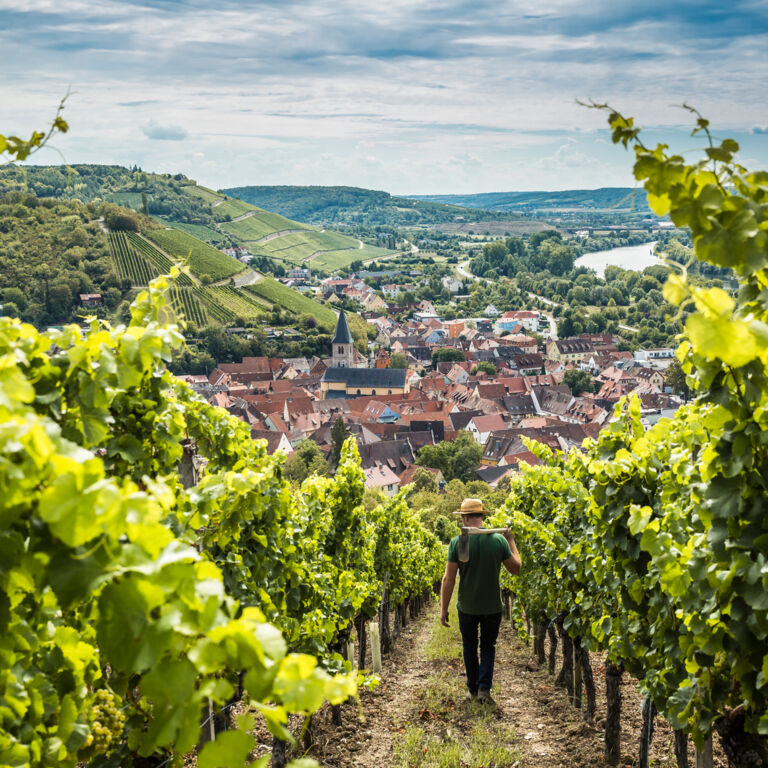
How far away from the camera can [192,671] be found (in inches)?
60.2

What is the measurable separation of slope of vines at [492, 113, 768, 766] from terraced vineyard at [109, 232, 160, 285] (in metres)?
105

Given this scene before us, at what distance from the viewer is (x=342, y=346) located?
95688 millimetres

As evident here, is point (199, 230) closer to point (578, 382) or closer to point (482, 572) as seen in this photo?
point (578, 382)

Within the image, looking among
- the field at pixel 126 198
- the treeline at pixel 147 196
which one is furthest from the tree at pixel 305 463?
the field at pixel 126 198

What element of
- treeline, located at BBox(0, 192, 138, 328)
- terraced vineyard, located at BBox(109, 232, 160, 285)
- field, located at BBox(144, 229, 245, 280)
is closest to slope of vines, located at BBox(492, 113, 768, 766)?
treeline, located at BBox(0, 192, 138, 328)

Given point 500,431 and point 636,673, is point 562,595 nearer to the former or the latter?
point 636,673

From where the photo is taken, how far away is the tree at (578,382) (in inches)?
3553

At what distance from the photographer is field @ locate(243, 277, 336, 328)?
382 ft

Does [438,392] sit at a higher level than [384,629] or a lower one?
lower

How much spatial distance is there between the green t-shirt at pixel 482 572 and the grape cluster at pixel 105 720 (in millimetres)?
3664

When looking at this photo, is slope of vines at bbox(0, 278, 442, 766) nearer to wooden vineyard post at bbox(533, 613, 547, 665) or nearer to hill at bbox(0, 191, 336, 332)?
wooden vineyard post at bbox(533, 613, 547, 665)

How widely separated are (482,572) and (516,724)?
62.9 inches

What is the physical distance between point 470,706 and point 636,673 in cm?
193

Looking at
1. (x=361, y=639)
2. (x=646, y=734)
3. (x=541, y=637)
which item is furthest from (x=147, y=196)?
(x=646, y=734)
